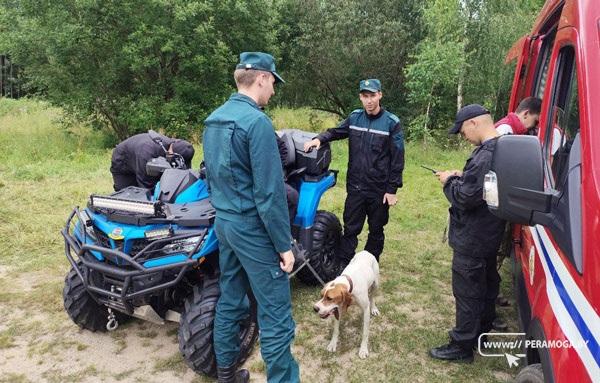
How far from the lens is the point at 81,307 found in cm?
338

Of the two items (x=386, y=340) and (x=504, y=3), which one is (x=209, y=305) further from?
(x=504, y=3)

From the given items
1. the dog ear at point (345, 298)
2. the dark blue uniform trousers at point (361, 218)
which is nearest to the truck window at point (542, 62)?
the dark blue uniform trousers at point (361, 218)

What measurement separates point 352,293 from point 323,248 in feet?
3.42

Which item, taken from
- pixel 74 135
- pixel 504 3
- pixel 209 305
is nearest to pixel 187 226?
pixel 209 305

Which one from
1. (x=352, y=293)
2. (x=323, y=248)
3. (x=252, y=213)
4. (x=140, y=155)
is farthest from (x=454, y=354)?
(x=140, y=155)

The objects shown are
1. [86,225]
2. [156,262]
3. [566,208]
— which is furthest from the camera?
[86,225]

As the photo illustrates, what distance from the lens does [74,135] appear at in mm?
14469

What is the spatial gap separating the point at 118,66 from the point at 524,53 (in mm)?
11800

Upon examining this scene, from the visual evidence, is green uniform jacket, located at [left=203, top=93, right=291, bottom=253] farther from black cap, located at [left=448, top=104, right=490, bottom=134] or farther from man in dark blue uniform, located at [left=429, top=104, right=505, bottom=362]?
black cap, located at [left=448, top=104, right=490, bottom=134]

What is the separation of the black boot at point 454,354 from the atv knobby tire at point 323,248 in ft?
4.29

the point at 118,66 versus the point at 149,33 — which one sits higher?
the point at 149,33

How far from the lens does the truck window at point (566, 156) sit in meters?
1.45

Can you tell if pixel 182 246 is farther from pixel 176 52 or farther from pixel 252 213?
pixel 176 52

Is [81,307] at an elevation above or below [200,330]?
below
